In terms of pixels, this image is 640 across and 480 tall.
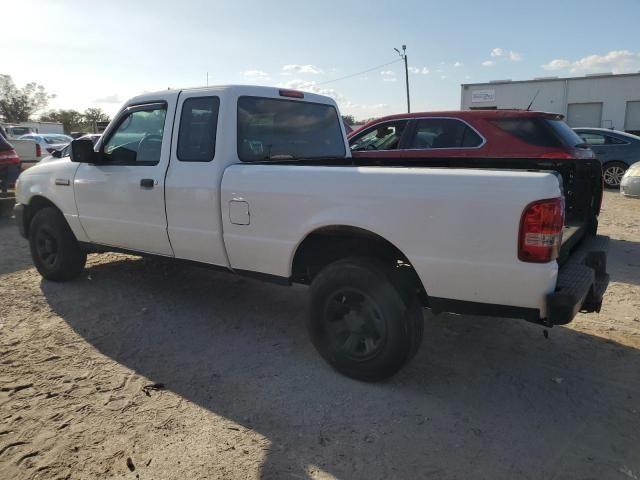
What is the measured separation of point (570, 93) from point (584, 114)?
1728mm

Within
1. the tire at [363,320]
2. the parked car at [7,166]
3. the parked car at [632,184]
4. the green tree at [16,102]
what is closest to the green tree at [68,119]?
the green tree at [16,102]

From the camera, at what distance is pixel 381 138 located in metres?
7.23

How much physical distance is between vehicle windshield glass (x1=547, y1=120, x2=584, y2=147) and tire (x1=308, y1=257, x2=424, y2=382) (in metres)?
4.29

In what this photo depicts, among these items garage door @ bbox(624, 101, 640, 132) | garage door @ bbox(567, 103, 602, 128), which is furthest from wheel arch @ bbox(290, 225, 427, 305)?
garage door @ bbox(624, 101, 640, 132)

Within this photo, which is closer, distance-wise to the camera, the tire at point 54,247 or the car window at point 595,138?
the tire at point 54,247

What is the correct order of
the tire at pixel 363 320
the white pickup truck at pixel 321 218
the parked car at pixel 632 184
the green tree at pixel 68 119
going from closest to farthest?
1. the white pickup truck at pixel 321 218
2. the tire at pixel 363 320
3. the parked car at pixel 632 184
4. the green tree at pixel 68 119

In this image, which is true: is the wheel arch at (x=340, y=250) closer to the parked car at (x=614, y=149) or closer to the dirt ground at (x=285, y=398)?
the dirt ground at (x=285, y=398)

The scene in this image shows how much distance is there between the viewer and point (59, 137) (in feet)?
73.1

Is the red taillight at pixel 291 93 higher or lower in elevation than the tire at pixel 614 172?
higher

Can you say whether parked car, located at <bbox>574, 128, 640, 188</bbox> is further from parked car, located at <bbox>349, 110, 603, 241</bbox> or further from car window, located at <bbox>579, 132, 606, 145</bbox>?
parked car, located at <bbox>349, 110, 603, 241</bbox>

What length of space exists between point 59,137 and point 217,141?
21.7 m

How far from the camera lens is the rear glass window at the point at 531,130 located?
20.3ft

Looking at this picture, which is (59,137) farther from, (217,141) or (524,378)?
(524,378)

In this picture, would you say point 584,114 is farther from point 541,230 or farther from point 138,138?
point 541,230
